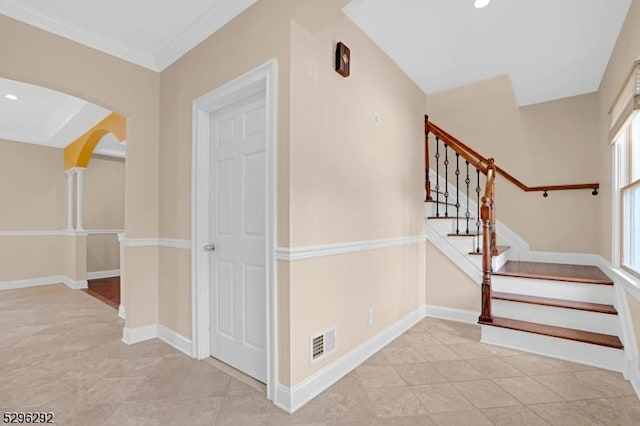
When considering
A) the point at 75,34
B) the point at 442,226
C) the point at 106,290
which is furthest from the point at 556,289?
the point at 106,290

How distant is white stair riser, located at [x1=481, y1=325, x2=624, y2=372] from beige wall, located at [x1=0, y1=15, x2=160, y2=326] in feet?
10.6

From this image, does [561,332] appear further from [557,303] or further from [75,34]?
[75,34]

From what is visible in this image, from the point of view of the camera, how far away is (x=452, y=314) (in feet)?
11.2

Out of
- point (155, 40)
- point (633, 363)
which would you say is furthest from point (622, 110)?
point (155, 40)

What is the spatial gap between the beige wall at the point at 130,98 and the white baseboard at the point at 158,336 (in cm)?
7

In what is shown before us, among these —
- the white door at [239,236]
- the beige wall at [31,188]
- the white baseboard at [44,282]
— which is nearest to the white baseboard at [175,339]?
the white door at [239,236]

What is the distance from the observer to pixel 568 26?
8.04 ft

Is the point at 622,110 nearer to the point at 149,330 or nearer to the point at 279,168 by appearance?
the point at 279,168

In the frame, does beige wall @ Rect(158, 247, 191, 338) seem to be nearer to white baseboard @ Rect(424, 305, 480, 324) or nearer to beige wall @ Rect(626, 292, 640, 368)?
white baseboard @ Rect(424, 305, 480, 324)

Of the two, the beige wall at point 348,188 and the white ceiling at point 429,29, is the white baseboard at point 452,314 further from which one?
the white ceiling at point 429,29

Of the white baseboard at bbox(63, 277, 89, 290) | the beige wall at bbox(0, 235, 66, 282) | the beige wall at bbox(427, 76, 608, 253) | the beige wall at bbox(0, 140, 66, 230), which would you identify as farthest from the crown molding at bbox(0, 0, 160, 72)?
the beige wall at bbox(0, 235, 66, 282)

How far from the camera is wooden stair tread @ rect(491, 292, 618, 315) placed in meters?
2.51

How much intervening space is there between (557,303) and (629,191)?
1050 millimetres

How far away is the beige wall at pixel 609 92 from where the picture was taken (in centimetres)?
210
